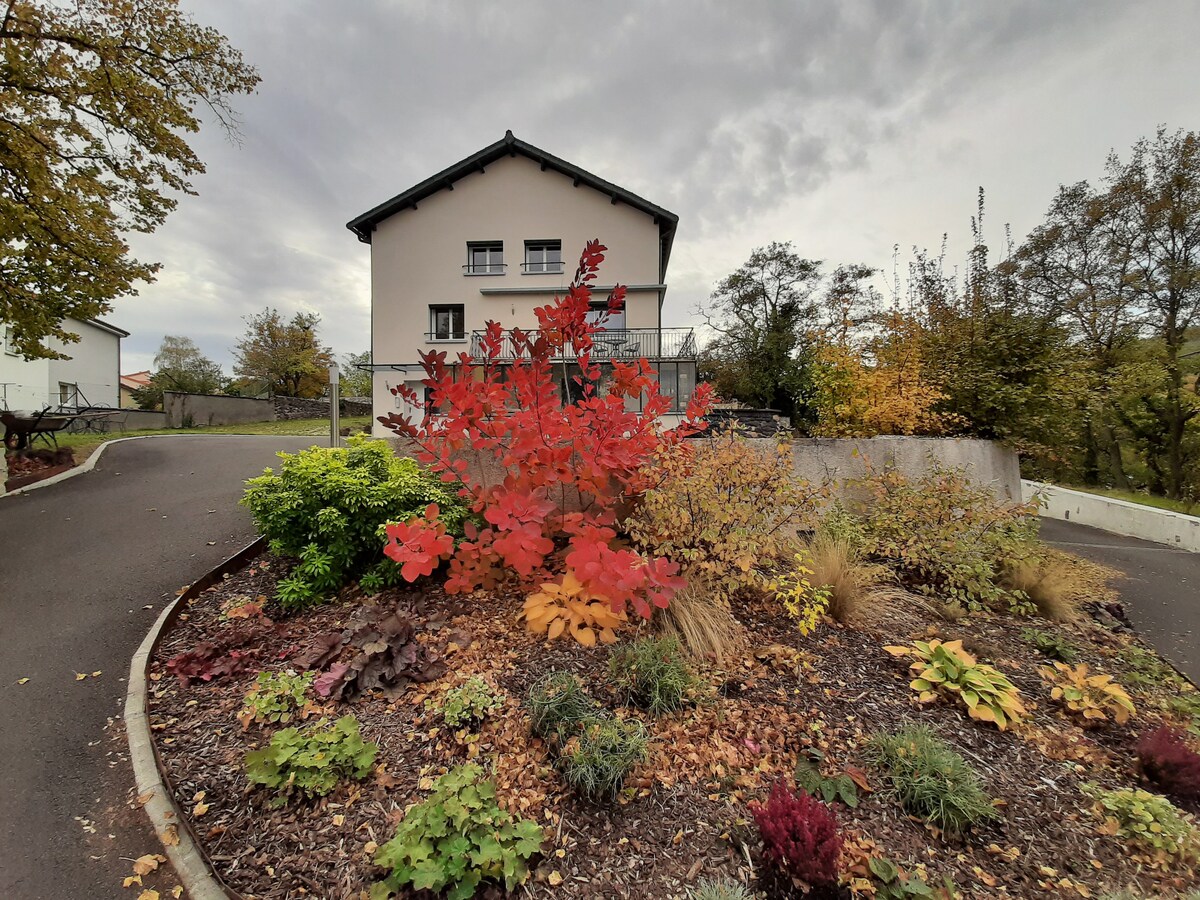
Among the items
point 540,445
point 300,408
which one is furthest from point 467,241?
point 540,445

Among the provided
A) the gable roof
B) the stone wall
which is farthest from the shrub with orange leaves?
the stone wall

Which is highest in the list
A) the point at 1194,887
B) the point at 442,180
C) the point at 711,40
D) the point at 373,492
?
the point at 442,180

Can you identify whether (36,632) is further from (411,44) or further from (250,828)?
(411,44)

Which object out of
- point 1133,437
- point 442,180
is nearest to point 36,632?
point 442,180

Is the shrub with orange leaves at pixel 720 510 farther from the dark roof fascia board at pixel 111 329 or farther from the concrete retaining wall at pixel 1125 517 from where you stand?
the dark roof fascia board at pixel 111 329

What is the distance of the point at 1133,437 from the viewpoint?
14.7 meters

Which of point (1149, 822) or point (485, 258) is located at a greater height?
point (485, 258)

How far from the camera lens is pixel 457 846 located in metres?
1.62

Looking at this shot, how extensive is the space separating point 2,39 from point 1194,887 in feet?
42.3

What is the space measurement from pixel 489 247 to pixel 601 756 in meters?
18.2

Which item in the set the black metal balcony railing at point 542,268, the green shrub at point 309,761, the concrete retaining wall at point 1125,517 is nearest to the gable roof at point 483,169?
the black metal balcony railing at point 542,268

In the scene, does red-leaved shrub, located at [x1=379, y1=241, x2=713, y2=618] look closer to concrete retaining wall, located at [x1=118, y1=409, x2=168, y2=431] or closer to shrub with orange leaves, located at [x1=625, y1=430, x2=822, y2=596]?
shrub with orange leaves, located at [x1=625, y1=430, x2=822, y2=596]

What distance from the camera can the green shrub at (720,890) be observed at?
1.58 meters

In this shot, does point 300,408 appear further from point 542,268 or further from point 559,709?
point 559,709
